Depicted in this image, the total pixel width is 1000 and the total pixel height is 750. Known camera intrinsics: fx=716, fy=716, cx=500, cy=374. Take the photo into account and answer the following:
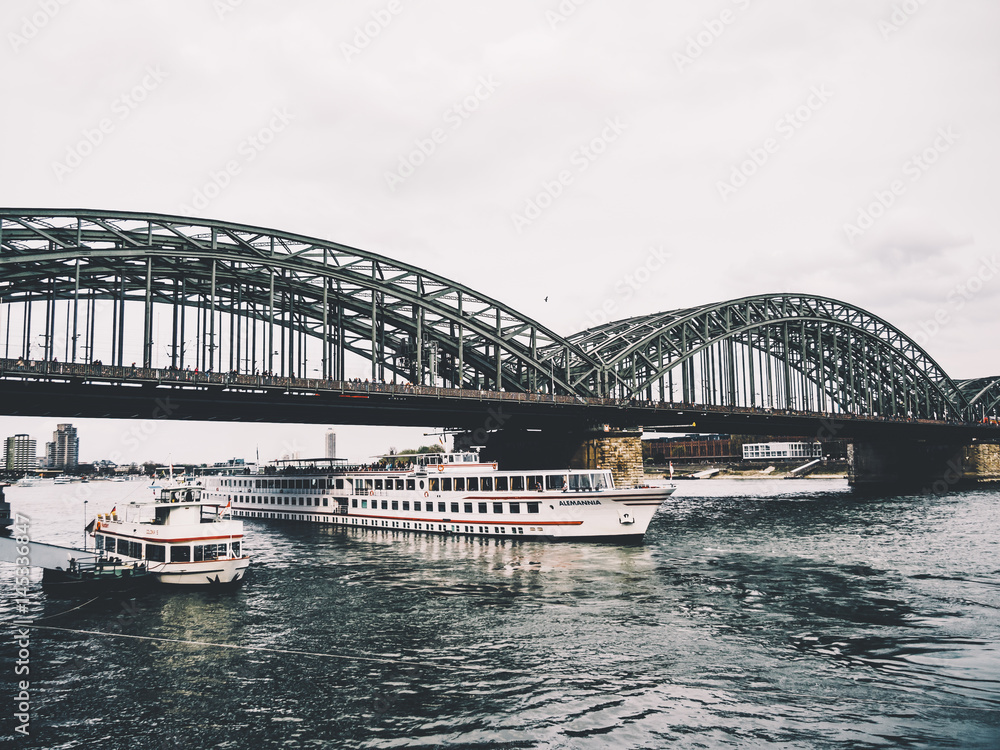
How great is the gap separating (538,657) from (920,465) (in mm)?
163793

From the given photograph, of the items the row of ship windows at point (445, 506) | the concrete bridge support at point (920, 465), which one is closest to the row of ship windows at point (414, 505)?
the row of ship windows at point (445, 506)

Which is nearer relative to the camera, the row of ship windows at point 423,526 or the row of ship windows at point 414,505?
the row of ship windows at point 414,505

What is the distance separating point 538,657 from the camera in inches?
1114

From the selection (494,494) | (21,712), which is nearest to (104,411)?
(494,494)

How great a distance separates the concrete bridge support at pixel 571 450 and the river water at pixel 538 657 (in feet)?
154

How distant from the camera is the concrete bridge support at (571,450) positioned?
326 feet

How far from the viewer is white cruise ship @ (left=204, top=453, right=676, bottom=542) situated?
59031 mm

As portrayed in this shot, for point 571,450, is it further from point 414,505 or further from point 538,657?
point 538,657

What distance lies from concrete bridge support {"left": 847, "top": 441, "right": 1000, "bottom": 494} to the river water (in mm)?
123065

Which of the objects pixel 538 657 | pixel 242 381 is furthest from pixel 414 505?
pixel 538 657

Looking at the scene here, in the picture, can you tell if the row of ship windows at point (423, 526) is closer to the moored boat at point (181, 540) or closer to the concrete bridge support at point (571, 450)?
the moored boat at point (181, 540)

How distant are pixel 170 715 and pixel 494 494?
142ft

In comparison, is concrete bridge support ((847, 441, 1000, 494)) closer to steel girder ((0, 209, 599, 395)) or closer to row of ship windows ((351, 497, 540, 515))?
steel girder ((0, 209, 599, 395))

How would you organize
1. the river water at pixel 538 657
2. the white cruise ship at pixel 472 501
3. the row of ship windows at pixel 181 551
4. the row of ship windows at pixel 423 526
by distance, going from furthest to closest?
the row of ship windows at pixel 423 526, the white cruise ship at pixel 472 501, the row of ship windows at pixel 181 551, the river water at pixel 538 657
